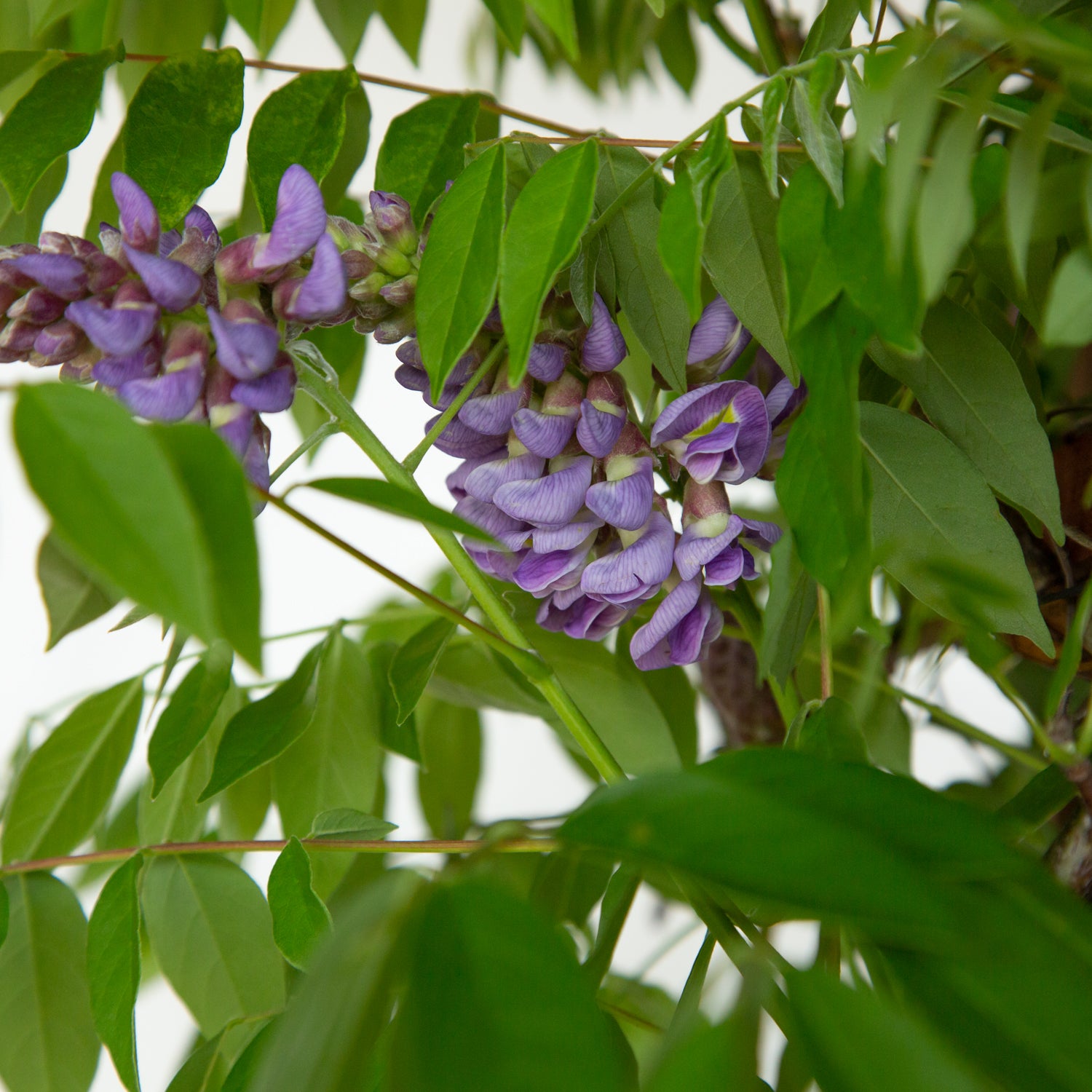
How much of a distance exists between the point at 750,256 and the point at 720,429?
4 cm

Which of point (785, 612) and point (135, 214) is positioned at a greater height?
point (135, 214)

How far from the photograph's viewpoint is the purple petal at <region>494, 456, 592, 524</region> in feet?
0.87

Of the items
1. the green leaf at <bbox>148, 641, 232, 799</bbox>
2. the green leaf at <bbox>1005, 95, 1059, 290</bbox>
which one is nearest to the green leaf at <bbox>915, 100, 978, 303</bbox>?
the green leaf at <bbox>1005, 95, 1059, 290</bbox>

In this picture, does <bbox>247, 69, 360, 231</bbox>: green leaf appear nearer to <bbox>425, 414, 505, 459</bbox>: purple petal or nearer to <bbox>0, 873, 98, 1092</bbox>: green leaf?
<bbox>425, 414, 505, 459</bbox>: purple petal

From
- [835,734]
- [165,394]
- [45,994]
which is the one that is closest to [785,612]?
[835,734]

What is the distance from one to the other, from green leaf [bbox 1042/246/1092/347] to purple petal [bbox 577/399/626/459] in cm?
12

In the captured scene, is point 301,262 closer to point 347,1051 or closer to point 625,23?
point 347,1051

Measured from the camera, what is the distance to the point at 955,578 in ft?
0.60

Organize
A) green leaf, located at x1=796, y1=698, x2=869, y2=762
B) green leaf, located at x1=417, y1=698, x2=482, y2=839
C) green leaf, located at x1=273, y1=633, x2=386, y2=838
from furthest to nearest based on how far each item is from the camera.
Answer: green leaf, located at x1=417, y1=698, x2=482, y2=839, green leaf, located at x1=273, y1=633, x2=386, y2=838, green leaf, located at x1=796, y1=698, x2=869, y2=762

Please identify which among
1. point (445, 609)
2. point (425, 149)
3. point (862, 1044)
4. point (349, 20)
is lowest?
point (862, 1044)

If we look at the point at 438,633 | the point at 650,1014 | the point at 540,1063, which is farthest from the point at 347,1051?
the point at 650,1014

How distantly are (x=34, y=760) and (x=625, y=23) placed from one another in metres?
0.42

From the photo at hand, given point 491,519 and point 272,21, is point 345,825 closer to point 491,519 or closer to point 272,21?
point 491,519

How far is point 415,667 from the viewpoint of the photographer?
1.00 ft
